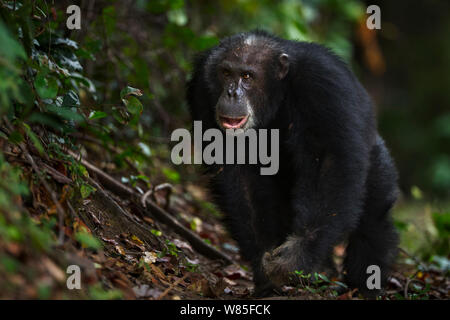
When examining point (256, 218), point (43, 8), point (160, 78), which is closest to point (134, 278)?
point (256, 218)

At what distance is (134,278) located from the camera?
341cm

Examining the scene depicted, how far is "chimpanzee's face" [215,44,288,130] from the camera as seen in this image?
15.5 feet

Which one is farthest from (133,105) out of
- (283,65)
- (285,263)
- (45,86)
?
(285,263)

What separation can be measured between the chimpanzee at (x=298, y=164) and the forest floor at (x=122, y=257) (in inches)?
12.5

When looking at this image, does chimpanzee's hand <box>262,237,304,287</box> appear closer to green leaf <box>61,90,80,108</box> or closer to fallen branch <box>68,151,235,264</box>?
fallen branch <box>68,151,235,264</box>

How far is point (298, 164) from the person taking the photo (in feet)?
15.3

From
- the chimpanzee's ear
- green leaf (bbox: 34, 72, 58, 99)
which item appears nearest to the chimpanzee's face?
the chimpanzee's ear

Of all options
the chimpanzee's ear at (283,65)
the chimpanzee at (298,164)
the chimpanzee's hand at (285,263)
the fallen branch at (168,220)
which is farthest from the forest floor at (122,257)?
the chimpanzee's ear at (283,65)

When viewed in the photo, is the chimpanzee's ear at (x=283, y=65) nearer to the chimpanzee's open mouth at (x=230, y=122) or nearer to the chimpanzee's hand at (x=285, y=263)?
the chimpanzee's open mouth at (x=230, y=122)

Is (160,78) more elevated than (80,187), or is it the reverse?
(160,78)

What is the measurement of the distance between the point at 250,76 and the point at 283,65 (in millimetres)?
299
